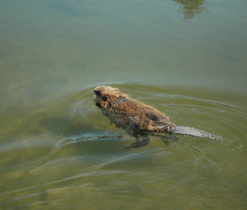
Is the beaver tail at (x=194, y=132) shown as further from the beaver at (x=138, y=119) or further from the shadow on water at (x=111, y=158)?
the shadow on water at (x=111, y=158)

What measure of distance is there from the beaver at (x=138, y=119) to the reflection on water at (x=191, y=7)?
395 centimetres

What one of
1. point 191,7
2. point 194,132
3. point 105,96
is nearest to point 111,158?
point 194,132

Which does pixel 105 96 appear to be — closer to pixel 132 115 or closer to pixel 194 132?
pixel 132 115

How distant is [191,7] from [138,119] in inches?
199

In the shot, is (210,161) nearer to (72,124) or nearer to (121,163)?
(121,163)

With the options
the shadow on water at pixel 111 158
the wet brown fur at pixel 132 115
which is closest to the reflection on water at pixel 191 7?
the shadow on water at pixel 111 158

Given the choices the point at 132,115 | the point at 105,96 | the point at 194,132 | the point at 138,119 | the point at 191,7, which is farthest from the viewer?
the point at 191,7

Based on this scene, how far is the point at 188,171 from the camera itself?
3770 millimetres

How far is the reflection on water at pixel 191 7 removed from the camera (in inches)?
316

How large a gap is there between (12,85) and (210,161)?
12.1 ft

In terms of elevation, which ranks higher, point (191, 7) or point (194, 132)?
point (191, 7)

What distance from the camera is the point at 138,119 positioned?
14.5 feet

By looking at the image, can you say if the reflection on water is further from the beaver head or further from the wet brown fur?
the wet brown fur

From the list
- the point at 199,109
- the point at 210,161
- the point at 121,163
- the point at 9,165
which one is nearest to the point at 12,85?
the point at 9,165
